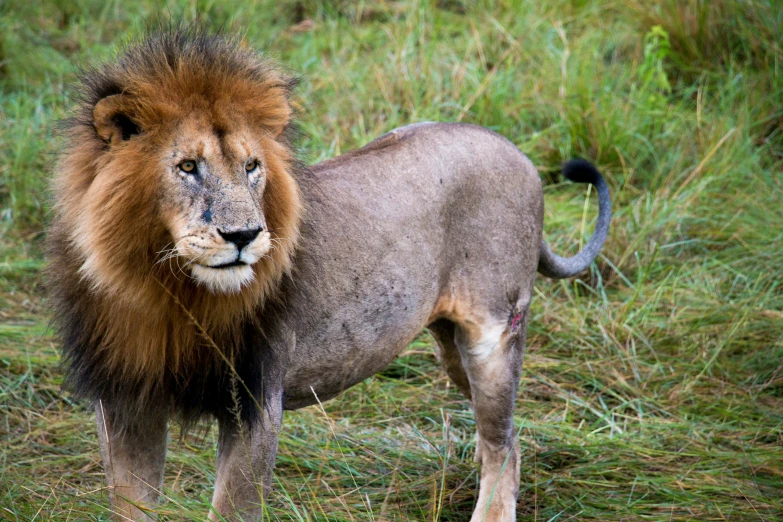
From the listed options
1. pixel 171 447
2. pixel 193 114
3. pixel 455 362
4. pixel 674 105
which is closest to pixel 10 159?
pixel 171 447

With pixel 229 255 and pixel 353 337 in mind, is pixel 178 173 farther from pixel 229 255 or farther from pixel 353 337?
pixel 353 337

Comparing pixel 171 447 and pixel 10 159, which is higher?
pixel 10 159

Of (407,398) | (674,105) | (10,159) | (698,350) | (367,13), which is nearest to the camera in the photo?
(407,398)

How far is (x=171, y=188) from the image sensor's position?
260 cm

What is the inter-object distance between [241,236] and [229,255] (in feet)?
0.20

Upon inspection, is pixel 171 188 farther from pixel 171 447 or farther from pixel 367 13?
pixel 367 13

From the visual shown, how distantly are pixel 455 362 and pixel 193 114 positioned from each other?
195 cm

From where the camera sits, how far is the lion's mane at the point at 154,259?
2652 millimetres

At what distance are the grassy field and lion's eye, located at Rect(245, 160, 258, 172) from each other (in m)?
0.52

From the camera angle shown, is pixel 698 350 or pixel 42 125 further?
pixel 42 125

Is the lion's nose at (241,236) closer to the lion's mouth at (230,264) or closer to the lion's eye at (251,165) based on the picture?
the lion's mouth at (230,264)

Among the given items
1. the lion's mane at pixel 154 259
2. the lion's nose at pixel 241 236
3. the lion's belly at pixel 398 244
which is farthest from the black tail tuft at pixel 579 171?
the lion's nose at pixel 241 236

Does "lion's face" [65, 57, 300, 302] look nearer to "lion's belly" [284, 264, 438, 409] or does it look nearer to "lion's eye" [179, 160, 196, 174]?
"lion's eye" [179, 160, 196, 174]

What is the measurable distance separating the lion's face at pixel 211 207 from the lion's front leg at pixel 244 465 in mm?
508
